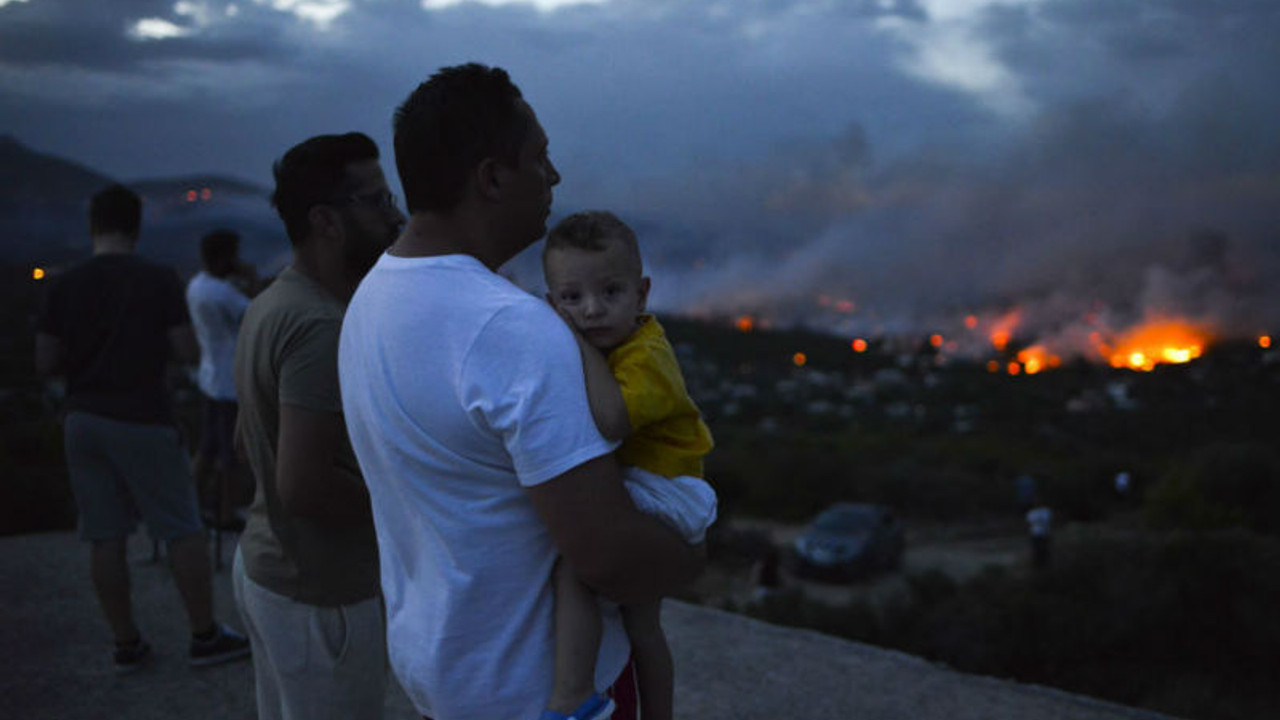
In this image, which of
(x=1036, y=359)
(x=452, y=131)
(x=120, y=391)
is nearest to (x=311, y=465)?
(x=452, y=131)

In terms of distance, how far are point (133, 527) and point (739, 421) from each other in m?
46.5

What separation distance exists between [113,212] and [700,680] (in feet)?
11.1

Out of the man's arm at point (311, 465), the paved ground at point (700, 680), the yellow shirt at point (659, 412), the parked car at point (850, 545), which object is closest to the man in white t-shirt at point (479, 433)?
the yellow shirt at point (659, 412)

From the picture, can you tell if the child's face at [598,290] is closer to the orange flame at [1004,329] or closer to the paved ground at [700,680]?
the paved ground at [700,680]

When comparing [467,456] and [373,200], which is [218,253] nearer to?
[373,200]

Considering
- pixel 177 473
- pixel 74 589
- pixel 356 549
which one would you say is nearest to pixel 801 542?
pixel 74 589

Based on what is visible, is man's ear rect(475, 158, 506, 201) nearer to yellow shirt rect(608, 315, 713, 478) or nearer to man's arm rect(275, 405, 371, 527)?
yellow shirt rect(608, 315, 713, 478)

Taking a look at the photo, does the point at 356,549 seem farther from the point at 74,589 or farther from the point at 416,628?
the point at 74,589

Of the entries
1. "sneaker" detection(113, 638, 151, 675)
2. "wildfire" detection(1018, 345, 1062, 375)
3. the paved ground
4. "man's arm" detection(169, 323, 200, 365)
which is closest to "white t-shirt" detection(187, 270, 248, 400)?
"man's arm" detection(169, 323, 200, 365)

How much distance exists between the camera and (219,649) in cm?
445

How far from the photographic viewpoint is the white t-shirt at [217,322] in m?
5.29

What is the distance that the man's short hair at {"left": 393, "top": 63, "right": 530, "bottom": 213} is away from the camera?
137cm

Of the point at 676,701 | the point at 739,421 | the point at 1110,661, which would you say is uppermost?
the point at 676,701

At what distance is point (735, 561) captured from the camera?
→ 64.2ft
